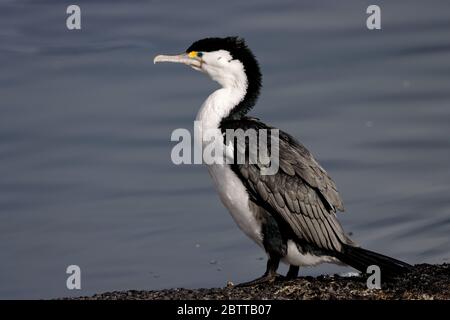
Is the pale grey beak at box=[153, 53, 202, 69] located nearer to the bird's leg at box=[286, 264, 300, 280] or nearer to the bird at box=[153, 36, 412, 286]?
the bird at box=[153, 36, 412, 286]

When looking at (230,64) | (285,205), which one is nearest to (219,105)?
(230,64)

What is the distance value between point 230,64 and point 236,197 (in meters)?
1.46

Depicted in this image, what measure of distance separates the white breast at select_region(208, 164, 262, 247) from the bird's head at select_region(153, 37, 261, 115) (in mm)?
698

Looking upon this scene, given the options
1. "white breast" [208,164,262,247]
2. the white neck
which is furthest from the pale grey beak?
"white breast" [208,164,262,247]

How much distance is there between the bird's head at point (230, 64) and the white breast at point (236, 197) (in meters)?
0.70

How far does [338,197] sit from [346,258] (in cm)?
63

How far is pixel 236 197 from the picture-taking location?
12086mm

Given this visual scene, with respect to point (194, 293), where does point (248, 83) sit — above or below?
above

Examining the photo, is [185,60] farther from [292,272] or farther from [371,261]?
[371,261]

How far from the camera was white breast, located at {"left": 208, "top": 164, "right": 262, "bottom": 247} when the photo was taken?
1207 centimetres

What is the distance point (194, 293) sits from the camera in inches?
438
